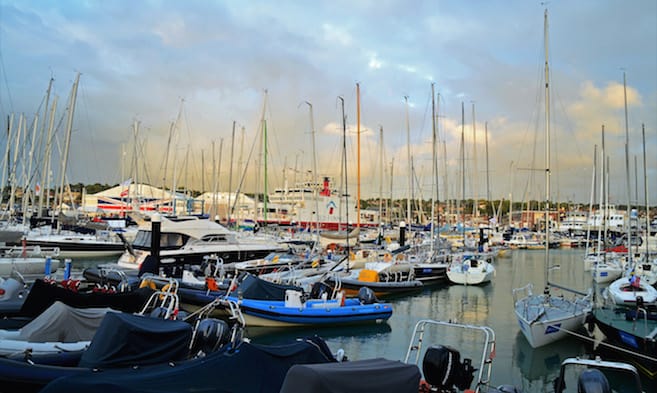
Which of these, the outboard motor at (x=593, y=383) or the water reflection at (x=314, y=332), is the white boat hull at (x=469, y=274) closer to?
the water reflection at (x=314, y=332)

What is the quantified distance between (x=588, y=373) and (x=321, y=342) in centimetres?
455

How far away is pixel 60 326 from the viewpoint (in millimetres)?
9945

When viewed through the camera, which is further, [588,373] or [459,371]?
[459,371]

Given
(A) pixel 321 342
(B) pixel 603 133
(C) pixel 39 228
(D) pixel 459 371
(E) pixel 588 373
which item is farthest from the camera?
(C) pixel 39 228

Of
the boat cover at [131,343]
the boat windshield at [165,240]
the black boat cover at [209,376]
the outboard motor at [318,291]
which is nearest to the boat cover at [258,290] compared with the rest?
the outboard motor at [318,291]

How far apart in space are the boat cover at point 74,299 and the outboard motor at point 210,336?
5126mm

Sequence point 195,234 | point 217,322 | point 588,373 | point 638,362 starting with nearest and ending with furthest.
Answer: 1. point 588,373
2. point 217,322
3. point 638,362
4. point 195,234

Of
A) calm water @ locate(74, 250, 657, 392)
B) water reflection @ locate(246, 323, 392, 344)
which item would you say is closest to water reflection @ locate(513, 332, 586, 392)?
calm water @ locate(74, 250, 657, 392)

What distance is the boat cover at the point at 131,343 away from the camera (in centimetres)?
819

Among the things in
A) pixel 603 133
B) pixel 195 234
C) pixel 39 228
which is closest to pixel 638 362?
pixel 195 234

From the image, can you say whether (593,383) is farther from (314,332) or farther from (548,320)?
(314,332)

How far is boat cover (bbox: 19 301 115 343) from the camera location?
966 cm

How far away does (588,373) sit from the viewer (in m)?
6.93

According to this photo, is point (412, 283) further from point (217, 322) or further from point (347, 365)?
point (347, 365)
